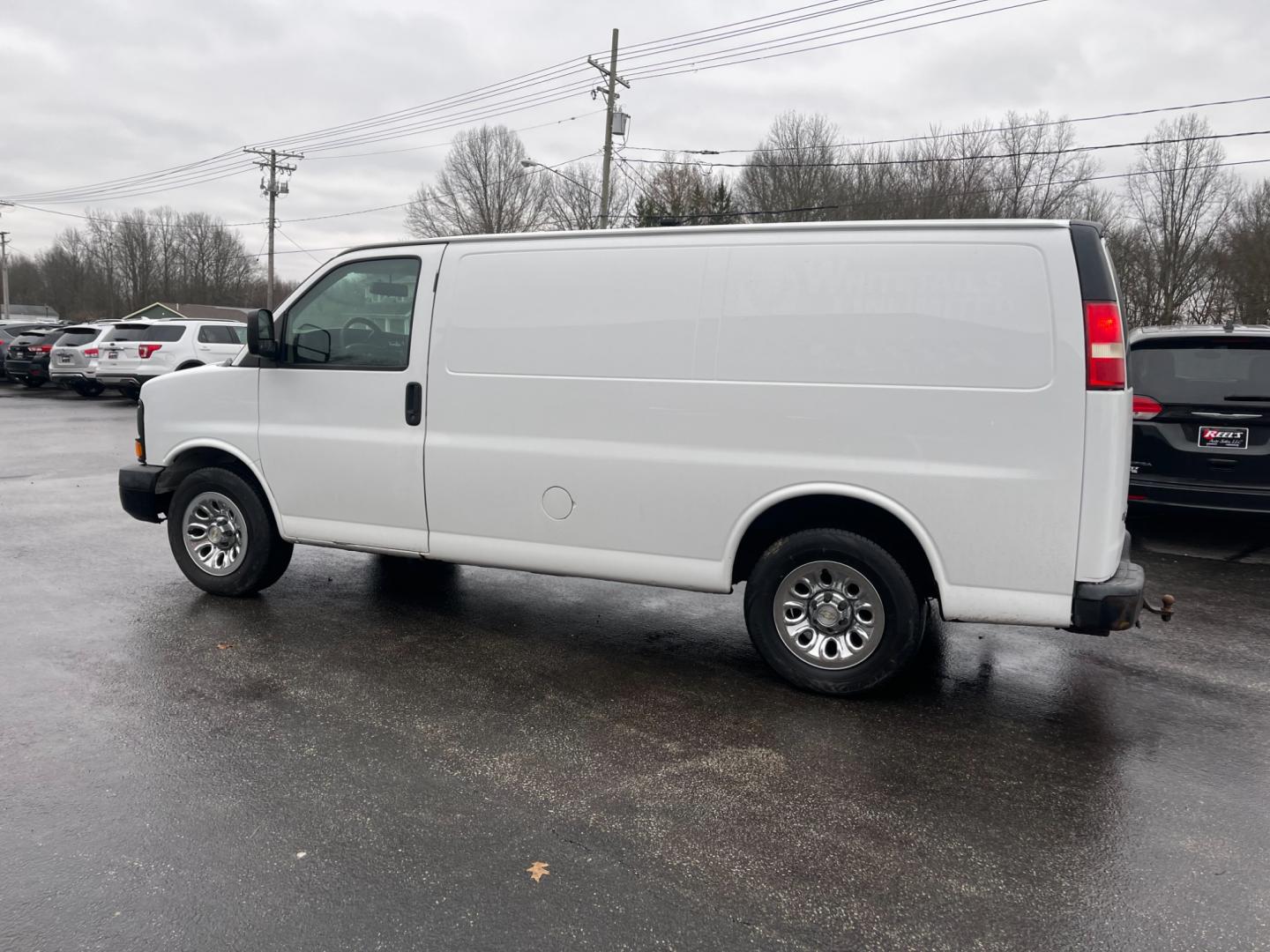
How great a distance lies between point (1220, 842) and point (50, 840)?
3934mm

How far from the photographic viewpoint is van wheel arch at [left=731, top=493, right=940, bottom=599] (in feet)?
14.5

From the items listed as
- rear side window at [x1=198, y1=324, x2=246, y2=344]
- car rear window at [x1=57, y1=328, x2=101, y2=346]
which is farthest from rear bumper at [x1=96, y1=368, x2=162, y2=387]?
car rear window at [x1=57, y1=328, x2=101, y2=346]

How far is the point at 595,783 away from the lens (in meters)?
3.58

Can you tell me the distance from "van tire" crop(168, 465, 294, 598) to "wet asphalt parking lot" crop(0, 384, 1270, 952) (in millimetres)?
193

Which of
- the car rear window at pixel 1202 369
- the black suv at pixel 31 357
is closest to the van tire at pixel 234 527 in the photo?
the car rear window at pixel 1202 369

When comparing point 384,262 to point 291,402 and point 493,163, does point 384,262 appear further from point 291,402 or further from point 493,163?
point 493,163

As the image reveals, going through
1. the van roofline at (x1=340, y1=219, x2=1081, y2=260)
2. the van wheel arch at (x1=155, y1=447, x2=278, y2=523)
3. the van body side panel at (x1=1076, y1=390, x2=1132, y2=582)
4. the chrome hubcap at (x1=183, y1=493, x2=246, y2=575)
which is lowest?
the chrome hubcap at (x1=183, y1=493, x2=246, y2=575)

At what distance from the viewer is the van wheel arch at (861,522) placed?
4410mm

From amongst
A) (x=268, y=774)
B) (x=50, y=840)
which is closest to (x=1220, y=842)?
(x=268, y=774)

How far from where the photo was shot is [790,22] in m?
25.6

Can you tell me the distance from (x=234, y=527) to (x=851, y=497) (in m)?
3.85

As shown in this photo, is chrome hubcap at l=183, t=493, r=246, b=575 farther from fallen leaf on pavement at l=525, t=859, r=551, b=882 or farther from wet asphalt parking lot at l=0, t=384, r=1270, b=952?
fallen leaf on pavement at l=525, t=859, r=551, b=882

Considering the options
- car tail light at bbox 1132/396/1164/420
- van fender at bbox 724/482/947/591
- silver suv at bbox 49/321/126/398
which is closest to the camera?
van fender at bbox 724/482/947/591

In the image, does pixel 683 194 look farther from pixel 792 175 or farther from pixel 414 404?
pixel 414 404
